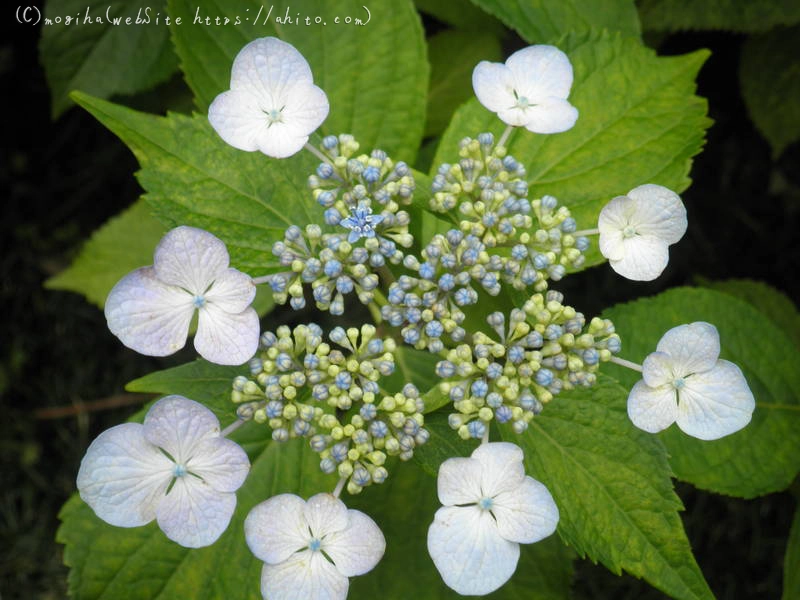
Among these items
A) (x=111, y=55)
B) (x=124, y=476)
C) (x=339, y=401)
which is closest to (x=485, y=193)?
(x=339, y=401)

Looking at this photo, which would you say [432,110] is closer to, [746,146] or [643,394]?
[746,146]

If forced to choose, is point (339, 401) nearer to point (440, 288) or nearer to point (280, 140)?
point (440, 288)

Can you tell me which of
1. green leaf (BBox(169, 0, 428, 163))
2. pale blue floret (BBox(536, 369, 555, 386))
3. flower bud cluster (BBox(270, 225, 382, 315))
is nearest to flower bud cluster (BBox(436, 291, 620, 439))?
pale blue floret (BBox(536, 369, 555, 386))

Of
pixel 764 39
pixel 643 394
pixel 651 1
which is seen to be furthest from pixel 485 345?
pixel 764 39

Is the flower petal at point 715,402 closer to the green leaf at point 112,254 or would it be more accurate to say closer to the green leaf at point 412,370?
the green leaf at point 412,370

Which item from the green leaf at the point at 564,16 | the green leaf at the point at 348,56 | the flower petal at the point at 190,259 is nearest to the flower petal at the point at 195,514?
the flower petal at the point at 190,259

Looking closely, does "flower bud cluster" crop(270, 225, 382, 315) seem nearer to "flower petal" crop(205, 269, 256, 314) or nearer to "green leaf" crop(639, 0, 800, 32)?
"flower petal" crop(205, 269, 256, 314)
